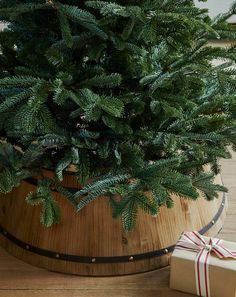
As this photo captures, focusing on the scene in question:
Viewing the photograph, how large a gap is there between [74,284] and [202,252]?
1.24 feet

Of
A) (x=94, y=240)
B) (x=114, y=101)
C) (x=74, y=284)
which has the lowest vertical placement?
(x=74, y=284)

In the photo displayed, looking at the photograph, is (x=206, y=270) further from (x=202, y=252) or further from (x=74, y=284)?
(x=74, y=284)

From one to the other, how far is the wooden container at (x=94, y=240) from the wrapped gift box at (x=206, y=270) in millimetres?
102

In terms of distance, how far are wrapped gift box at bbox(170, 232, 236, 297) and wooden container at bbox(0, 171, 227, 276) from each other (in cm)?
10

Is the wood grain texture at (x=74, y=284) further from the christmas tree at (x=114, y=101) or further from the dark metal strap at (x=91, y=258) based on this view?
the christmas tree at (x=114, y=101)

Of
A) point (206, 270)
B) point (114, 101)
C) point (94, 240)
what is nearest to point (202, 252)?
A: point (206, 270)

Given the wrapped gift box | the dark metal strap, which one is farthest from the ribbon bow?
the dark metal strap

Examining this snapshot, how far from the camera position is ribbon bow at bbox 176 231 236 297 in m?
1.19

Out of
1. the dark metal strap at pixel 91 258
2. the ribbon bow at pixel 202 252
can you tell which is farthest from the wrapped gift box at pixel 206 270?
the dark metal strap at pixel 91 258

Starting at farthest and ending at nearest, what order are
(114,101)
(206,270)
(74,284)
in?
1. (74,284)
2. (206,270)
3. (114,101)

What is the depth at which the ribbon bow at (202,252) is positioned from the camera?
1.19 meters

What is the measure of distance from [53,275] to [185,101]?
25.0 inches

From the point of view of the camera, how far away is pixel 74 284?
1.29 meters

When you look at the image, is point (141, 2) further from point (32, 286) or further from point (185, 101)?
point (32, 286)
